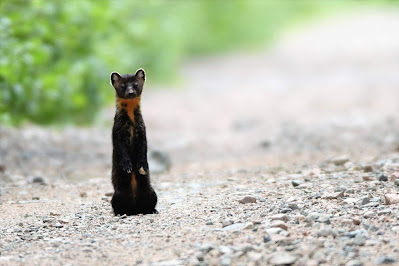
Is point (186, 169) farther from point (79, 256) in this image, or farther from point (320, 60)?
point (320, 60)

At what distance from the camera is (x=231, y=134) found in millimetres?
13078

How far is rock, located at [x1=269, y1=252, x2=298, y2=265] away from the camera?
13.9 ft

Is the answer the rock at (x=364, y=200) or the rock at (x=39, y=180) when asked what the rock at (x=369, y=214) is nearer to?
the rock at (x=364, y=200)

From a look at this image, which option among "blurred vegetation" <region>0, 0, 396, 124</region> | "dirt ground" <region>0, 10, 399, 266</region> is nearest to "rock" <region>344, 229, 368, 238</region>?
"dirt ground" <region>0, 10, 399, 266</region>

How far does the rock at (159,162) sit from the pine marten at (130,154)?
2.71 meters

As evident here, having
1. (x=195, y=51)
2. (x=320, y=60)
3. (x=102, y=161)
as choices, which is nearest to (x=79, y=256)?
(x=102, y=161)

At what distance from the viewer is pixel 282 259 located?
4254 millimetres

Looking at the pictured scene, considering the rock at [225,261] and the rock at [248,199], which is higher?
the rock at [248,199]

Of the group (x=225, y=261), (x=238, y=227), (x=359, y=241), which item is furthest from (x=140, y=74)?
(x=359, y=241)

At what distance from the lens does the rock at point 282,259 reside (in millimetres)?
4227

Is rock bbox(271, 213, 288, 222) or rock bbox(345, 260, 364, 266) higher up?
rock bbox(271, 213, 288, 222)

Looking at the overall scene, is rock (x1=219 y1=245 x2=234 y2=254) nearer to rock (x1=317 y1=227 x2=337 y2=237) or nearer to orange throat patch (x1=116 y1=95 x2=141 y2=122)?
rock (x1=317 y1=227 x2=337 y2=237)

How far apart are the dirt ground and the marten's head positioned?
1.00 metres

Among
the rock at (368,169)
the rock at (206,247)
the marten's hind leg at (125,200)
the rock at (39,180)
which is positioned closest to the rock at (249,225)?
the rock at (206,247)
